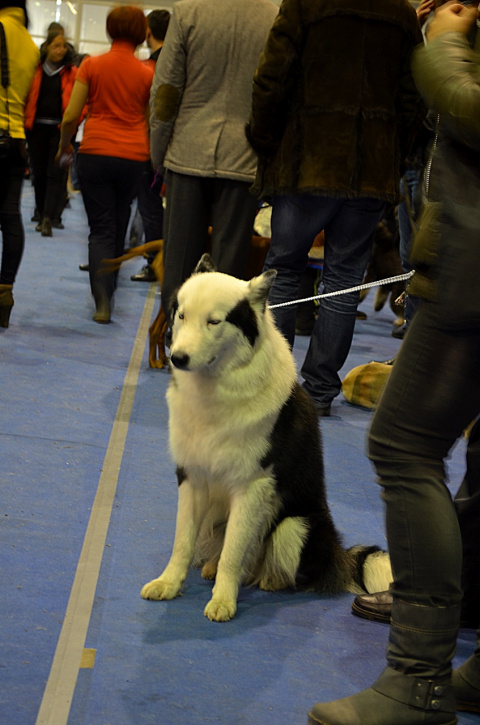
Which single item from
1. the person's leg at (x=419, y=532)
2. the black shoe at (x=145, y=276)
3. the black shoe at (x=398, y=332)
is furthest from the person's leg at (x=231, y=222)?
the black shoe at (x=145, y=276)

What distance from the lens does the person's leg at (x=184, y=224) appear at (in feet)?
13.5

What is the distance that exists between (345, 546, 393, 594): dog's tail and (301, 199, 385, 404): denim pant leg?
1.78 metres

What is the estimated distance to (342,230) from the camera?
3.97 metres

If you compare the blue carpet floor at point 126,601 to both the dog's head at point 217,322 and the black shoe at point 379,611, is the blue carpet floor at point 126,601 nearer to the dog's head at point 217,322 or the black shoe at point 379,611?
the black shoe at point 379,611

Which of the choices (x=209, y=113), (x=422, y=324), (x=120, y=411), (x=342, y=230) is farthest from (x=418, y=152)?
(x=422, y=324)

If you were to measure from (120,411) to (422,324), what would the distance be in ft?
8.45

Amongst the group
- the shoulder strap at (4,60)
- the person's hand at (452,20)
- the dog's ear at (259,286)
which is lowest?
the dog's ear at (259,286)

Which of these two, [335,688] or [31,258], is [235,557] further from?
[31,258]

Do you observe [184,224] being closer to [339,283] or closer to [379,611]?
[339,283]

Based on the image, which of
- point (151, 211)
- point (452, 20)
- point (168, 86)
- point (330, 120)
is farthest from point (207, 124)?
point (151, 211)

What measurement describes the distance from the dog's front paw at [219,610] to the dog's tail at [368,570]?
17.3 inches

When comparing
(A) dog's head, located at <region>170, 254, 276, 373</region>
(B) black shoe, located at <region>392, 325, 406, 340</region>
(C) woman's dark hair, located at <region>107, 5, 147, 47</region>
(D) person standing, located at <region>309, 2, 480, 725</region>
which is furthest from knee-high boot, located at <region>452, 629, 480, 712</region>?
(B) black shoe, located at <region>392, 325, 406, 340</region>

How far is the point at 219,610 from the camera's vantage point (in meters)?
2.27

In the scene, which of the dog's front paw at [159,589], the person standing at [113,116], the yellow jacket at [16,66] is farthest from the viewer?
the person standing at [113,116]
